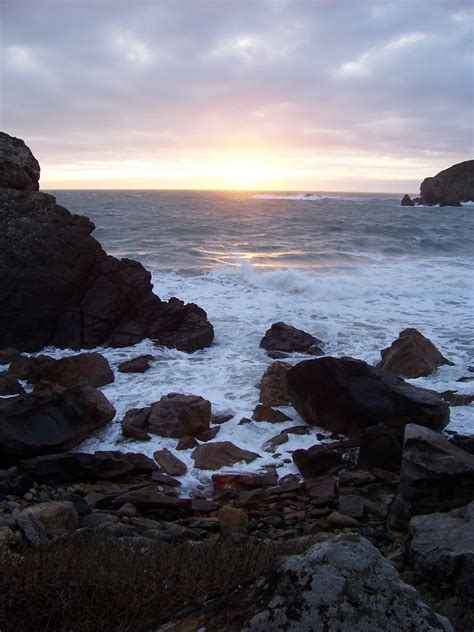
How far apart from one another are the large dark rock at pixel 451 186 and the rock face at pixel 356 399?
3680 inches

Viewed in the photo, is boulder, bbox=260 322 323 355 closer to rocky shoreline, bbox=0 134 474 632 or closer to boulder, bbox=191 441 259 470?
rocky shoreline, bbox=0 134 474 632

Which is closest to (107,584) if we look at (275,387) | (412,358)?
(275,387)

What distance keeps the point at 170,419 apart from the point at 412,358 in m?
5.46

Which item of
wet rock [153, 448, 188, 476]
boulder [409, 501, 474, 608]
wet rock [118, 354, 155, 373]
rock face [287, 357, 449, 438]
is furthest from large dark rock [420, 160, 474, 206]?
boulder [409, 501, 474, 608]

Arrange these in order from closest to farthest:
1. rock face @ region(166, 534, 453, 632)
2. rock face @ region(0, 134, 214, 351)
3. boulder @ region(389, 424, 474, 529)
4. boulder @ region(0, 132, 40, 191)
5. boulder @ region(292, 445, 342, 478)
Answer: rock face @ region(166, 534, 453, 632), boulder @ region(389, 424, 474, 529), boulder @ region(292, 445, 342, 478), rock face @ region(0, 134, 214, 351), boulder @ region(0, 132, 40, 191)

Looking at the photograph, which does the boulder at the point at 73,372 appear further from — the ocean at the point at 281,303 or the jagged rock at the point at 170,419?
the jagged rock at the point at 170,419

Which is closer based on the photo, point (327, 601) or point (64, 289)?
point (327, 601)

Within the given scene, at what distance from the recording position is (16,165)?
47.8ft

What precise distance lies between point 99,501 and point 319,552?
4888 millimetres

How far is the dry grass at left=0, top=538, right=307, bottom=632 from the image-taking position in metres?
2.86

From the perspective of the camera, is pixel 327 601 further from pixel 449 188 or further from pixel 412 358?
pixel 449 188

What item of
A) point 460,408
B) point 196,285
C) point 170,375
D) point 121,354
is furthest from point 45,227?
point 460,408

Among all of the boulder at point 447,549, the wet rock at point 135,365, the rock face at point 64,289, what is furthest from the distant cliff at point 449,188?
the boulder at point 447,549

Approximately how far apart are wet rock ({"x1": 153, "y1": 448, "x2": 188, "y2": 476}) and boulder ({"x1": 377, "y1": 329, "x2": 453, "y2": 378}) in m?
5.45
